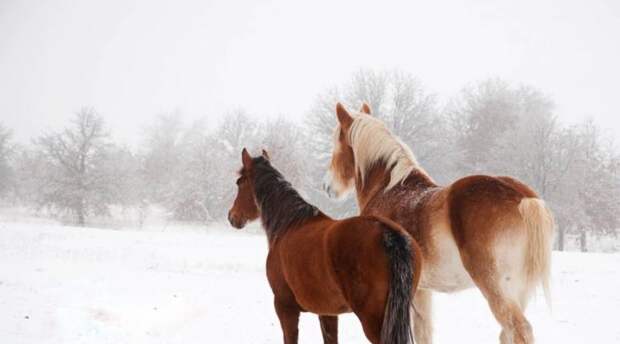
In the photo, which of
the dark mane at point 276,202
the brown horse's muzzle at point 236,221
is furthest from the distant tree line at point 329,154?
the dark mane at point 276,202

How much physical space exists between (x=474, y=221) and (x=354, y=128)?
79.3 inches

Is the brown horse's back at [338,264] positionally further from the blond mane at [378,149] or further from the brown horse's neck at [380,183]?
the blond mane at [378,149]

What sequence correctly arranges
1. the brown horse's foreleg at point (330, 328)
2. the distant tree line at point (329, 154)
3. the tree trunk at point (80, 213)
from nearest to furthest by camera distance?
the brown horse's foreleg at point (330, 328)
the distant tree line at point (329, 154)
the tree trunk at point (80, 213)

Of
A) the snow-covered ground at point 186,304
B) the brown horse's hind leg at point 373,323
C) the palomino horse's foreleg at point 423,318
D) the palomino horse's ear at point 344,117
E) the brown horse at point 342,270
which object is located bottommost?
the snow-covered ground at point 186,304

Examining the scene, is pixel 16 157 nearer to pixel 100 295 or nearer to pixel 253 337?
pixel 100 295

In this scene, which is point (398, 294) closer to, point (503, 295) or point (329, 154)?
point (503, 295)

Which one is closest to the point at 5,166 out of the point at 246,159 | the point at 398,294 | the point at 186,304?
the point at 186,304

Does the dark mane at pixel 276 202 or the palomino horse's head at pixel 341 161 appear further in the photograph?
the palomino horse's head at pixel 341 161

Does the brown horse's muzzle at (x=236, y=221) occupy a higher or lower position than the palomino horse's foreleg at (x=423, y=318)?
higher

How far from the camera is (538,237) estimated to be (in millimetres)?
3434

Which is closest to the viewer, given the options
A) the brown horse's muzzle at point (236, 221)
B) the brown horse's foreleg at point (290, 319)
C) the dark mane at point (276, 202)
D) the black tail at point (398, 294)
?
the black tail at point (398, 294)

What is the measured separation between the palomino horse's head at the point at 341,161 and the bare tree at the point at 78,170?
31.1 meters

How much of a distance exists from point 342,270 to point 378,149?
2.21 m

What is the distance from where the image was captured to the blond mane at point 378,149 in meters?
4.67
